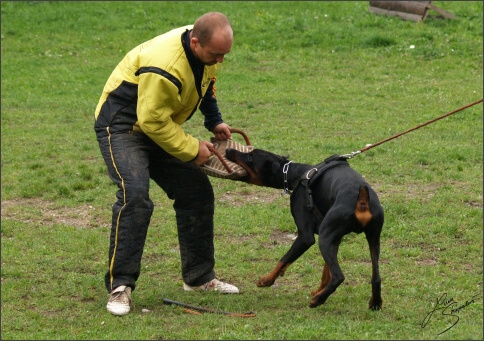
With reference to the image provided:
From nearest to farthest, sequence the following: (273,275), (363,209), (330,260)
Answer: (363,209) < (330,260) < (273,275)

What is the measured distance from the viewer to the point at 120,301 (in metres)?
5.77

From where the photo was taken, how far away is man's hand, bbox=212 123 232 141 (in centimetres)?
648

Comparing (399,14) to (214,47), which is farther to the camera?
(399,14)

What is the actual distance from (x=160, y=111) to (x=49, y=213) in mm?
3286

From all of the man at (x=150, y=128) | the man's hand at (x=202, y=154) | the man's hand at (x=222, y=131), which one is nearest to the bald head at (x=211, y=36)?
the man at (x=150, y=128)

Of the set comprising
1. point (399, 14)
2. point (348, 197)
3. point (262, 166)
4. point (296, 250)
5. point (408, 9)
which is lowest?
point (399, 14)

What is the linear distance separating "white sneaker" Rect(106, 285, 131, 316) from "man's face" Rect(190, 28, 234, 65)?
1685mm

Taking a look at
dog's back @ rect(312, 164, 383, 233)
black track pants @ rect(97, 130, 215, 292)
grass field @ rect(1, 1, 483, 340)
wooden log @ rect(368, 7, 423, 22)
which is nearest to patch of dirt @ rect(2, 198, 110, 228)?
grass field @ rect(1, 1, 483, 340)

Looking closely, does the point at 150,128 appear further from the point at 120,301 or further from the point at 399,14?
the point at 399,14

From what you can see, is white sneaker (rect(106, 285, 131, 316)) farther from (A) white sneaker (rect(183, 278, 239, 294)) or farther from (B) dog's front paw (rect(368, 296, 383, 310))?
(B) dog's front paw (rect(368, 296, 383, 310))

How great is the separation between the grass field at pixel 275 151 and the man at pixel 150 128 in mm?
534

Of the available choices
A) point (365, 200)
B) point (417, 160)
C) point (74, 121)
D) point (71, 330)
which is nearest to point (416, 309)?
point (365, 200)

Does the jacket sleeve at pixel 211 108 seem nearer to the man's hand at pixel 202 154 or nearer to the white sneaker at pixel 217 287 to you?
the man's hand at pixel 202 154

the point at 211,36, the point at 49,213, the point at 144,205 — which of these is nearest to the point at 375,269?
the point at 144,205
